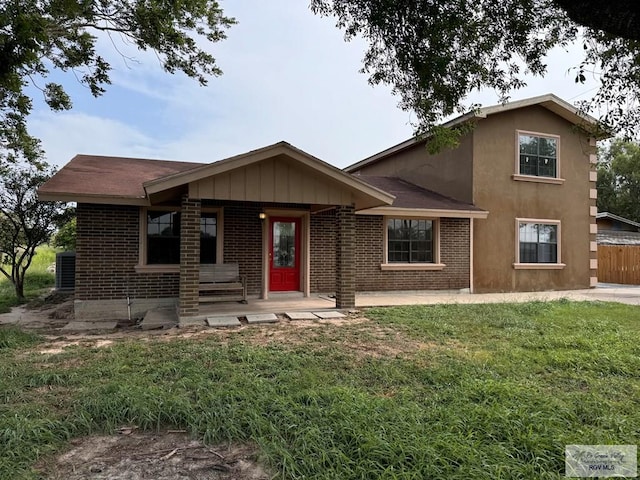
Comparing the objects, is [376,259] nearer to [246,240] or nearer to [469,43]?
[246,240]

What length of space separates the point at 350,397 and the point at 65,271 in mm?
12403

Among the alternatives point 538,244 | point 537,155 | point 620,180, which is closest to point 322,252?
point 538,244

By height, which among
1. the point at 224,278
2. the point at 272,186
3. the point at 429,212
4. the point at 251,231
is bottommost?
the point at 224,278

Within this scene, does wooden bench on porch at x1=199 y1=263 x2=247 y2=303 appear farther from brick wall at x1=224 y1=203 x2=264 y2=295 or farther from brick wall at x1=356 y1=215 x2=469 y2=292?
brick wall at x1=356 y1=215 x2=469 y2=292

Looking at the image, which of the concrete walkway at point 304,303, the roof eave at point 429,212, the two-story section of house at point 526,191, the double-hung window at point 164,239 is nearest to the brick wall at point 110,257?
the double-hung window at point 164,239

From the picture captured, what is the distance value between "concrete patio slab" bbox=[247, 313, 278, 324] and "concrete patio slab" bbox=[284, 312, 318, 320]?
0.33 m

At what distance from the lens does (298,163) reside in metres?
8.30

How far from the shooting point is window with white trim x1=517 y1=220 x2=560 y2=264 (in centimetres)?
1434

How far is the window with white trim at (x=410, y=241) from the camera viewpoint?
1250 cm

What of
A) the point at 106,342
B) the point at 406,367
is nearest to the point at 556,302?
the point at 406,367

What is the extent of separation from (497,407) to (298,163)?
6.02 metres

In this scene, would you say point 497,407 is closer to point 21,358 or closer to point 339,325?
point 339,325

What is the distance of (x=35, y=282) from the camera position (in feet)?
55.7

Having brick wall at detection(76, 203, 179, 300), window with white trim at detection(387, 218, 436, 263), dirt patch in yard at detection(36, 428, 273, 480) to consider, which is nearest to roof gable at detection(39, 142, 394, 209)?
brick wall at detection(76, 203, 179, 300)
